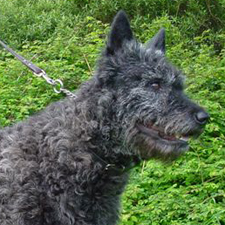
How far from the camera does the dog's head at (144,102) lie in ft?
12.1

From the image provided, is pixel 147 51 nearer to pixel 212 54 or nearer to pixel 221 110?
pixel 221 110

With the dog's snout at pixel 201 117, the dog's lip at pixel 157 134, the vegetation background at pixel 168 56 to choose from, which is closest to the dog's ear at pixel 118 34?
the dog's lip at pixel 157 134

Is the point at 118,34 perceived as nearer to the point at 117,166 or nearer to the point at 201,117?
the point at 201,117

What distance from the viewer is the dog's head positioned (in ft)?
12.1

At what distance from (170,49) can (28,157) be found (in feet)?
18.8

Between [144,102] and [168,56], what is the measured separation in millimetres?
4815

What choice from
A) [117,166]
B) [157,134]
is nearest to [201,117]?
[157,134]

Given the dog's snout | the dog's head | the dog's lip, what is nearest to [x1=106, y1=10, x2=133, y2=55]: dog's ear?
the dog's head

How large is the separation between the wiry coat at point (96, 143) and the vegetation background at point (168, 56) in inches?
57.8

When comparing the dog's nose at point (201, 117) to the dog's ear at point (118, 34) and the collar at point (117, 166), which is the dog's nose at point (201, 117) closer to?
the collar at point (117, 166)

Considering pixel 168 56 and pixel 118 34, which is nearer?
pixel 118 34

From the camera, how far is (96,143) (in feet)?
12.2

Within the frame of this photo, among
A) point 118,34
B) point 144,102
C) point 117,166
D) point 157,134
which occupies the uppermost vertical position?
point 118,34

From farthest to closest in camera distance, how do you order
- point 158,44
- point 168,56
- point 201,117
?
point 168,56, point 158,44, point 201,117
